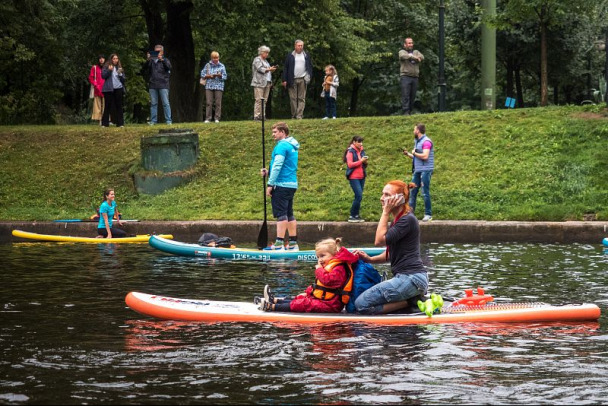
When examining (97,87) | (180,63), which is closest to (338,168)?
(97,87)

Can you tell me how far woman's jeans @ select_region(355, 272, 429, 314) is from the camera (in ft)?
37.5

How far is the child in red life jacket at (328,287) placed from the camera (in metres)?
11.5

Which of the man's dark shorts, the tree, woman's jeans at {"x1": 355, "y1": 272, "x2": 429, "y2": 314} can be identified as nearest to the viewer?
woman's jeans at {"x1": 355, "y1": 272, "x2": 429, "y2": 314}

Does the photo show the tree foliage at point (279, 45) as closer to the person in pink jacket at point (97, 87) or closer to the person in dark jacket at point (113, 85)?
the person in pink jacket at point (97, 87)

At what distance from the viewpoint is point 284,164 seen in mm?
17797

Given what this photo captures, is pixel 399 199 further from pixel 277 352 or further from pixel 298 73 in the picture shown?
pixel 298 73

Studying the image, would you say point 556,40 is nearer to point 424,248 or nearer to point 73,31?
point 73,31

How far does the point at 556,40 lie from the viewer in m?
39.3

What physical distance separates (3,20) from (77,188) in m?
9.10

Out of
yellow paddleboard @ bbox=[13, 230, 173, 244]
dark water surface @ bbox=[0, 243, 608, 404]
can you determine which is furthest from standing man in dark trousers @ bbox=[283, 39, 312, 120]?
dark water surface @ bbox=[0, 243, 608, 404]

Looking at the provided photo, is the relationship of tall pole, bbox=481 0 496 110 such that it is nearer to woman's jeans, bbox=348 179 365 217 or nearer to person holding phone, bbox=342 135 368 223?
person holding phone, bbox=342 135 368 223

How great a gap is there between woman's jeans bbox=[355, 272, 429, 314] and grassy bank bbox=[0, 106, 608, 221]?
10.4 metres

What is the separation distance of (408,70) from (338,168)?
488 centimetres

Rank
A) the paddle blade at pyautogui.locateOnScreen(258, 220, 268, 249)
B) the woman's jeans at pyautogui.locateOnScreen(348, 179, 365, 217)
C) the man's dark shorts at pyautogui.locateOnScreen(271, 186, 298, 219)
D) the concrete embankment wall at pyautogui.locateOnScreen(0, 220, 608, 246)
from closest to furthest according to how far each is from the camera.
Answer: the man's dark shorts at pyautogui.locateOnScreen(271, 186, 298, 219)
the paddle blade at pyautogui.locateOnScreen(258, 220, 268, 249)
the concrete embankment wall at pyautogui.locateOnScreen(0, 220, 608, 246)
the woman's jeans at pyautogui.locateOnScreen(348, 179, 365, 217)
